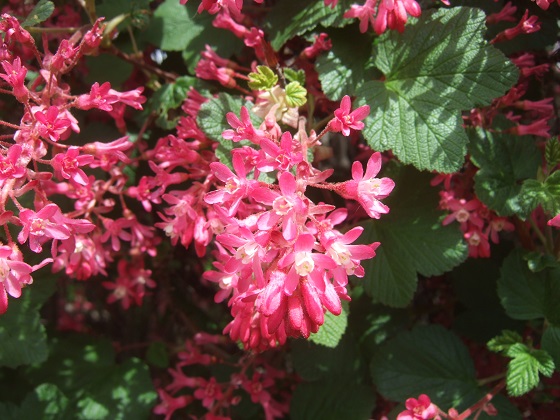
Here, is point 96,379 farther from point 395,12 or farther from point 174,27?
point 395,12

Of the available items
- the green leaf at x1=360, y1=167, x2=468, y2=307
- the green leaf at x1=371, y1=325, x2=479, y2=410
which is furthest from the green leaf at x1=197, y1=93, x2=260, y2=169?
Result: the green leaf at x1=371, y1=325, x2=479, y2=410

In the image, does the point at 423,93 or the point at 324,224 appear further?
the point at 423,93

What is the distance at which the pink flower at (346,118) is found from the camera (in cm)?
114

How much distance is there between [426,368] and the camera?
166cm

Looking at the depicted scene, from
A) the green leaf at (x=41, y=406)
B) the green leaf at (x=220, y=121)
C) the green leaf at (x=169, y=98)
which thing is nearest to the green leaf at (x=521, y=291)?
the green leaf at (x=220, y=121)

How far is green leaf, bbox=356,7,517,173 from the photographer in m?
1.29

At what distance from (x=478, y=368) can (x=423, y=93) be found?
3.37 ft

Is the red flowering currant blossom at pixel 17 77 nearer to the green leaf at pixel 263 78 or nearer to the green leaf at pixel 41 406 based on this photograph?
the green leaf at pixel 263 78

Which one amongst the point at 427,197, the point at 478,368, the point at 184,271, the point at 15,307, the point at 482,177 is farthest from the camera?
the point at 184,271

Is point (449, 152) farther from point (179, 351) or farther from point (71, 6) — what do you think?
Result: point (71, 6)

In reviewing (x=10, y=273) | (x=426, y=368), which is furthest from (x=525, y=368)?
(x=10, y=273)

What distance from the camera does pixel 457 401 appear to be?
1.57 meters

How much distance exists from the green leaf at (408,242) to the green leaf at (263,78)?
427mm

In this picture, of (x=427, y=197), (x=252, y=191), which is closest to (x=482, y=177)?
(x=427, y=197)
